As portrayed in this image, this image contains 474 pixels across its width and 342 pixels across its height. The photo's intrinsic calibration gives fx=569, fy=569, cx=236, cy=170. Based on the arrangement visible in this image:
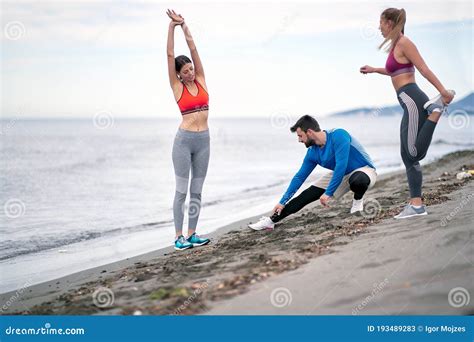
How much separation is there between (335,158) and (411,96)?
0.91m

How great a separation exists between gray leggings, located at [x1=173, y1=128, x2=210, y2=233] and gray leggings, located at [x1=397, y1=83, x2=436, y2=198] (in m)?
1.58

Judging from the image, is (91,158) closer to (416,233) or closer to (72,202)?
(72,202)

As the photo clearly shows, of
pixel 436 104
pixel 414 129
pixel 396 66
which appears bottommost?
pixel 414 129

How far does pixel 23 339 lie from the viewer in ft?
11.7

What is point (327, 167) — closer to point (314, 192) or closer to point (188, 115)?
point (314, 192)

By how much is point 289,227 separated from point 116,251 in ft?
5.56

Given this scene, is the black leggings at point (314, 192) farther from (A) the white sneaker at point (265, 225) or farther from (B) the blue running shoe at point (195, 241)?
(B) the blue running shoe at point (195, 241)

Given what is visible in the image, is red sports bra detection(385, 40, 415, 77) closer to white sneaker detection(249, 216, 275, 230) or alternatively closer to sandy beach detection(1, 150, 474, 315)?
sandy beach detection(1, 150, 474, 315)

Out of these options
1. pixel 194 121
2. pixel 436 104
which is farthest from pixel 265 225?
pixel 436 104

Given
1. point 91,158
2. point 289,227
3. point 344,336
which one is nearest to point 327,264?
point 344,336

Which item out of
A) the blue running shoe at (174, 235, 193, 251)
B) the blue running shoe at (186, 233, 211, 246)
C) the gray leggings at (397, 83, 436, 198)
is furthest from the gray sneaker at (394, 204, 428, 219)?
the blue running shoe at (174, 235, 193, 251)

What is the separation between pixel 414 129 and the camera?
431 cm

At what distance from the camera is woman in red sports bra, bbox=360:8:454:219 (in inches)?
162

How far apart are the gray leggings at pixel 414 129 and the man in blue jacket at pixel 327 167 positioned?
0.60 meters
